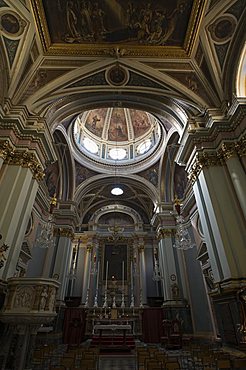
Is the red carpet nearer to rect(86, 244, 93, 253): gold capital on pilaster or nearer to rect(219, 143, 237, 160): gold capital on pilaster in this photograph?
rect(86, 244, 93, 253): gold capital on pilaster

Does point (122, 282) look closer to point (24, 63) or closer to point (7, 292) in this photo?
point (7, 292)

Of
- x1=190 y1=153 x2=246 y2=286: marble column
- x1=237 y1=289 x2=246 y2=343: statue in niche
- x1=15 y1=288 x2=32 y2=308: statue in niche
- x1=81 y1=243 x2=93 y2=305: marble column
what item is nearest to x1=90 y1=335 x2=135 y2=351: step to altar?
x1=81 y1=243 x2=93 y2=305: marble column

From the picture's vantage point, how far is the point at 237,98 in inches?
298

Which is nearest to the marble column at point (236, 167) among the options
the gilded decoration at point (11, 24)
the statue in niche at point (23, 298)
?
the statue in niche at point (23, 298)

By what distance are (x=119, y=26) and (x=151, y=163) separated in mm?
8592

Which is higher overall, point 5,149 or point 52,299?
point 5,149

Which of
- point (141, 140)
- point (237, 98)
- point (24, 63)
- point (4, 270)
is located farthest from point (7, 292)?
point (141, 140)

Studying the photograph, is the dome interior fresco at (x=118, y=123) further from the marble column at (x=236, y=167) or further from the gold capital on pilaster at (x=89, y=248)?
the marble column at (x=236, y=167)

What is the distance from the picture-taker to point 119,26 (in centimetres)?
902

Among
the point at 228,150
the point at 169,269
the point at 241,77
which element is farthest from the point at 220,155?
the point at 169,269

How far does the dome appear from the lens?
55.9 ft

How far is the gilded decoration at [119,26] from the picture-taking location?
27.5 feet

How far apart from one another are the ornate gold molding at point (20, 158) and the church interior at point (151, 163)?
33 mm

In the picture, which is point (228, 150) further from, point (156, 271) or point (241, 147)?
point (156, 271)
